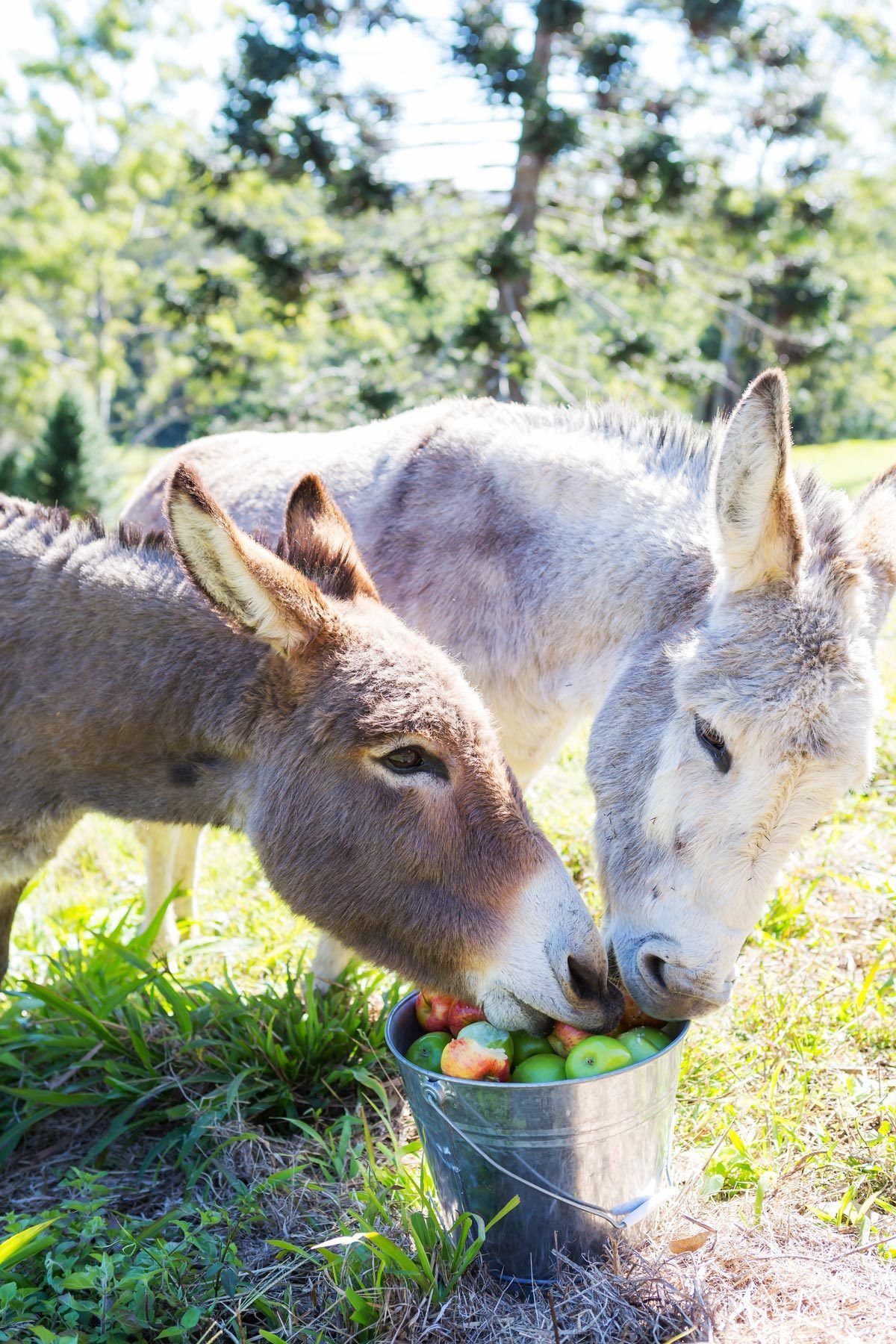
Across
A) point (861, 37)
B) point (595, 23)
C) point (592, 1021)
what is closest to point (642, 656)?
point (592, 1021)

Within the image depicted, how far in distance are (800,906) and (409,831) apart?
2325 mm

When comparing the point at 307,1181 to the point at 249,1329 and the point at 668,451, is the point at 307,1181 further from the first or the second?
the point at 668,451

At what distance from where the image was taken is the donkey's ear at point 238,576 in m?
2.45

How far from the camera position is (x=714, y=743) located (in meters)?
2.80

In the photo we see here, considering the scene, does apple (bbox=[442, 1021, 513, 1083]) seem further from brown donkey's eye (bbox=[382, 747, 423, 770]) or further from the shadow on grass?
brown donkey's eye (bbox=[382, 747, 423, 770])

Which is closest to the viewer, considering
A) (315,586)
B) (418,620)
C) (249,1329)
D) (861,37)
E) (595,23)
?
(249,1329)

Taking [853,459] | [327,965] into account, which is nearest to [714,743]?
[327,965]

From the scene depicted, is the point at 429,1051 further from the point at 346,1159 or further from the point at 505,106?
the point at 505,106

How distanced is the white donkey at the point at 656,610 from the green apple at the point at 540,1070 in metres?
0.44

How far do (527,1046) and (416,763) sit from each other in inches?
32.2

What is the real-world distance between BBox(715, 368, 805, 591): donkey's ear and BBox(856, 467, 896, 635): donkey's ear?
1.17 feet

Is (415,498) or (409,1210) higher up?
(415,498)

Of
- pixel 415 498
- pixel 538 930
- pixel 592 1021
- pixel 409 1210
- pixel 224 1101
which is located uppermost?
pixel 415 498

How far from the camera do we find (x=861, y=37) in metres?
19.4
